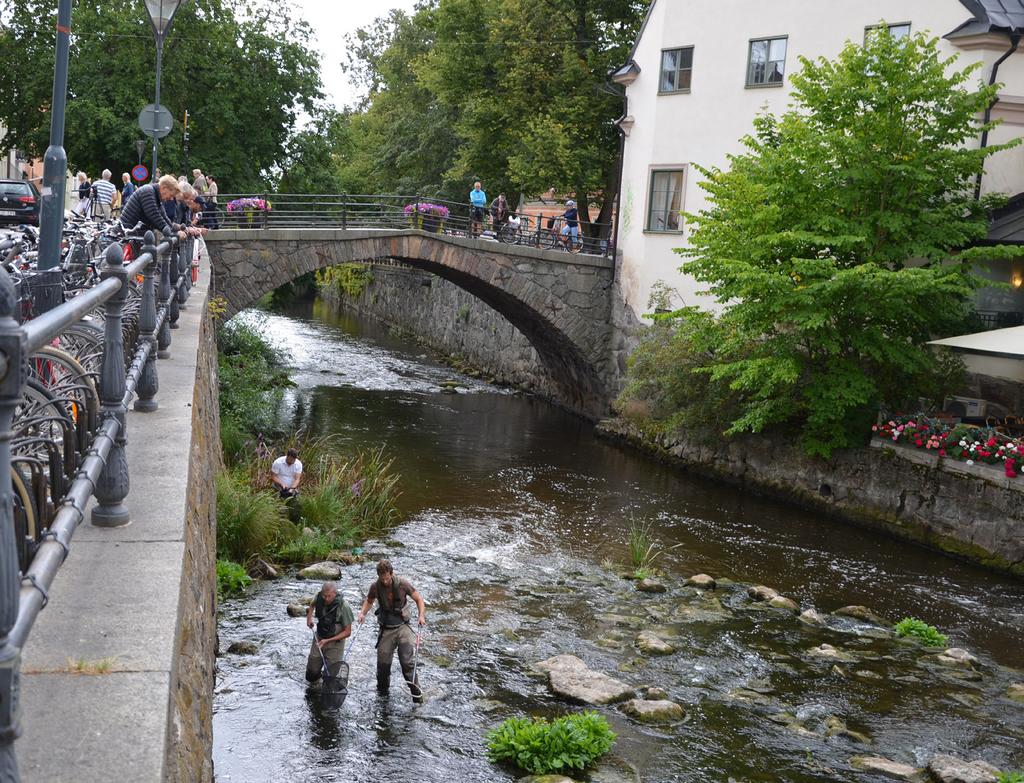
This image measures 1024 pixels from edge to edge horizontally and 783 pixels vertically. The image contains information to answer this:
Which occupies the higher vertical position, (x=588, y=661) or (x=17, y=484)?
(x=17, y=484)

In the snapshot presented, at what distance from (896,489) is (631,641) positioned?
8.88 metres

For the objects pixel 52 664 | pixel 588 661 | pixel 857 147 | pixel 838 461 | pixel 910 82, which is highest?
pixel 910 82

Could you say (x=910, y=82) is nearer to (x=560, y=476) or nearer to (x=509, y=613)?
(x=560, y=476)

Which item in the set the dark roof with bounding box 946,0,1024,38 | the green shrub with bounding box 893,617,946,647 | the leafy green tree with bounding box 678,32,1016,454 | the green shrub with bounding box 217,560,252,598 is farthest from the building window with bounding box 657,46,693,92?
the green shrub with bounding box 217,560,252,598

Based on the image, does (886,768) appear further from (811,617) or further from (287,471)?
(287,471)

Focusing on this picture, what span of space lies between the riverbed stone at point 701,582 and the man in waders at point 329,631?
21.8ft

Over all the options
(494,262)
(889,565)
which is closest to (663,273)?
(494,262)

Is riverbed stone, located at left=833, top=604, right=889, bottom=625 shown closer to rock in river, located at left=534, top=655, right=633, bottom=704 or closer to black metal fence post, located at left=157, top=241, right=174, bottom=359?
rock in river, located at left=534, top=655, right=633, bottom=704

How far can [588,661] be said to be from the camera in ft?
38.9

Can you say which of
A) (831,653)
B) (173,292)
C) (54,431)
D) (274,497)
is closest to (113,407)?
(54,431)

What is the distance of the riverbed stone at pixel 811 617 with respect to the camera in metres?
13.9

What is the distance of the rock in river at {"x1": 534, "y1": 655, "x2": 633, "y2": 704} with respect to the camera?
34.8 feet

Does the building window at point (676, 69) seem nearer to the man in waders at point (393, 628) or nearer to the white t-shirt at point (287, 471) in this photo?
the white t-shirt at point (287, 471)

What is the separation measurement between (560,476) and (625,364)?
721 centimetres
